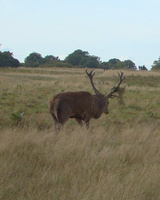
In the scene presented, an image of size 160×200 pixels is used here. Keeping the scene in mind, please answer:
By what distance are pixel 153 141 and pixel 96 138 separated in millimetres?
1301

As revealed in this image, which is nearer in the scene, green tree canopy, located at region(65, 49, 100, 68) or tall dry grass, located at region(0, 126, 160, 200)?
tall dry grass, located at region(0, 126, 160, 200)

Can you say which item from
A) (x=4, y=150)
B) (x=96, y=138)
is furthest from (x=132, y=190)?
(x=96, y=138)

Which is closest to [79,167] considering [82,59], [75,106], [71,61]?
[75,106]

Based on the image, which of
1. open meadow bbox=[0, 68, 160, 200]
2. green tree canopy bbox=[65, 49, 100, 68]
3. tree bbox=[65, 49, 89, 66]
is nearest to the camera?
open meadow bbox=[0, 68, 160, 200]

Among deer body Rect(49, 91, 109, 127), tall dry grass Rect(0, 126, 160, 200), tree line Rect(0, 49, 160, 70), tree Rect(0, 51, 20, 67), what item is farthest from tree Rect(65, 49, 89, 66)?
tall dry grass Rect(0, 126, 160, 200)

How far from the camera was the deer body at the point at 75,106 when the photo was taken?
25.2 ft

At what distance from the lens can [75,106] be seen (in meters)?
8.15

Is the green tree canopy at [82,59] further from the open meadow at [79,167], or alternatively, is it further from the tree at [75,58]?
the open meadow at [79,167]

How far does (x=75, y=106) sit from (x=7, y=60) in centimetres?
6672

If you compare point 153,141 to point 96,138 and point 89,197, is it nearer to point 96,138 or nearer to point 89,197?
point 96,138

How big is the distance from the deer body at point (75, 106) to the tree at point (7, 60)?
6495 cm

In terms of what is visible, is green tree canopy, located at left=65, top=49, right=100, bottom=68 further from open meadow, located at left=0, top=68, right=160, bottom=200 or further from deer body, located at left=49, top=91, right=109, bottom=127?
open meadow, located at left=0, top=68, right=160, bottom=200

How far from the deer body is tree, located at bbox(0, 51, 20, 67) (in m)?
65.0

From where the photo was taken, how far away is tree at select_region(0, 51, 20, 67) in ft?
235
